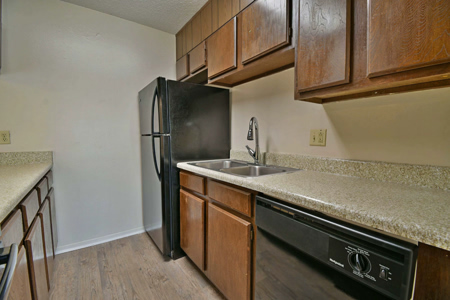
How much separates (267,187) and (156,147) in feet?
4.05

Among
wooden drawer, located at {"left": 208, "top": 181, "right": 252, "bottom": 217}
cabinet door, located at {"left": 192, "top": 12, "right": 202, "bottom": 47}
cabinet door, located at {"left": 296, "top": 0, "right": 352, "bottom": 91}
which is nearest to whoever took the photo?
cabinet door, located at {"left": 296, "top": 0, "right": 352, "bottom": 91}

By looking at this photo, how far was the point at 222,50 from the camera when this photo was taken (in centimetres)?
163

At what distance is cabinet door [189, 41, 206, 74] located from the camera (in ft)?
6.22

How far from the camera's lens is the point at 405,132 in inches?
40.1

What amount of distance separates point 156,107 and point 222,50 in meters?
0.73

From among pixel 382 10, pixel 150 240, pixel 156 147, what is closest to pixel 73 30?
pixel 156 147

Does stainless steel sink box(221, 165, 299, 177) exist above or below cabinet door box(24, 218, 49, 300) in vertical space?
above

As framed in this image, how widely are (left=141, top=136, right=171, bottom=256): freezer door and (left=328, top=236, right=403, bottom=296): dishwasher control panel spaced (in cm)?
140

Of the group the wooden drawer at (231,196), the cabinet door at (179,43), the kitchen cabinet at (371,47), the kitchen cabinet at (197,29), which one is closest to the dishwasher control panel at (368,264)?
the wooden drawer at (231,196)

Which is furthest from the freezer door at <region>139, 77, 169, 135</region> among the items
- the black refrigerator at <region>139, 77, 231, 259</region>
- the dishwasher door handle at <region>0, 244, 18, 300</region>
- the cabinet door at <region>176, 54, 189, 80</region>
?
the dishwasher door handle at <region>0, 244, 18, 300</region>

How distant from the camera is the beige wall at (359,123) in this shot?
0.94m

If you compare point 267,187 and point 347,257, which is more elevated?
point 267,187

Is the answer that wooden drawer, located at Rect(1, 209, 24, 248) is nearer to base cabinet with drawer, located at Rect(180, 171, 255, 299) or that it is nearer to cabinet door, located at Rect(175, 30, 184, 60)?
base cabinet with drawer, located at Rect(180, 171, 255, 299)

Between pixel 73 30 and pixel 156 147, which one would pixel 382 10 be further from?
pixel 73 30
